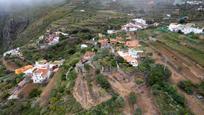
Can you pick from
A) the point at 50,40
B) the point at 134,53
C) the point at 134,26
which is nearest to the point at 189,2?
the point at 134,26

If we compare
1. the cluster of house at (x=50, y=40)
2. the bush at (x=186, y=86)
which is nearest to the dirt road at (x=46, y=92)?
the bush at (x=186, y=86)

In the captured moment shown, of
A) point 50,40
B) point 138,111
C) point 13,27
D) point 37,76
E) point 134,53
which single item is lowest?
point 13,27

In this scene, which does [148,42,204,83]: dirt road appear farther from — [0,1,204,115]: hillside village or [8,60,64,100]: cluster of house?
[8,60,64,100]: cluster of house

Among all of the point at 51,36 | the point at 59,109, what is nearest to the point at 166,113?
the point at 59,109

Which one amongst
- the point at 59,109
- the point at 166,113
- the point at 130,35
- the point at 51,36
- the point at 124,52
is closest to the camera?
the point at 166,113

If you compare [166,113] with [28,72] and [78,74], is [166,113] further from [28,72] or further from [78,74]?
[28,72]

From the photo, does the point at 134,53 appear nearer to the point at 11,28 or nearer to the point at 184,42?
the point at 184,42

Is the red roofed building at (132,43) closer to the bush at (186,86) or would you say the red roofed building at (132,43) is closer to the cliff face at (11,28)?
the bush at (186,86)

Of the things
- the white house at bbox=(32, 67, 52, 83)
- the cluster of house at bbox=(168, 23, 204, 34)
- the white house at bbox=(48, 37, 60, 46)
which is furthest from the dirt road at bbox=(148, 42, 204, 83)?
the white house at bbox=(48, 37, 60, 46)
